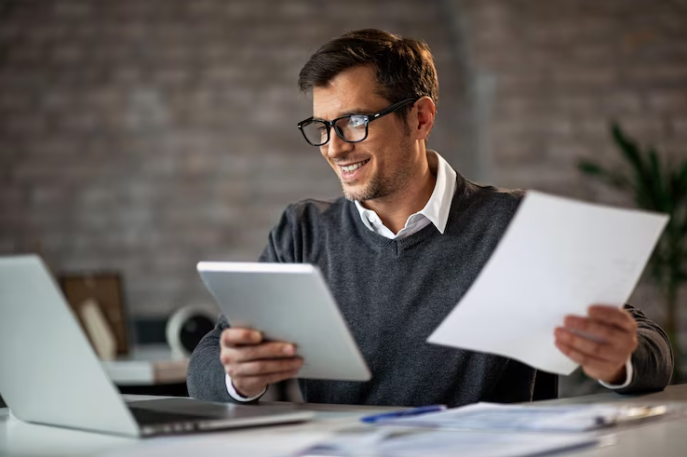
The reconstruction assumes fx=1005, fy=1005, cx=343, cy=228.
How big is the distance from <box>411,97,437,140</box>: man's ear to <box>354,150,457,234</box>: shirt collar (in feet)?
0.28

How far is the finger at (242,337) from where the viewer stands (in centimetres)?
151

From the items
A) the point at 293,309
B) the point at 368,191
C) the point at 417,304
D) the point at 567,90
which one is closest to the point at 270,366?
the point at 293,309

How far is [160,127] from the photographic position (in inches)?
218

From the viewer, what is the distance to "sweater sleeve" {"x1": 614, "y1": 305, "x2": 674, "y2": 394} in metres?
1.61

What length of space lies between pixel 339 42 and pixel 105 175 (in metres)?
3.59

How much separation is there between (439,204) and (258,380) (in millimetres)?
690

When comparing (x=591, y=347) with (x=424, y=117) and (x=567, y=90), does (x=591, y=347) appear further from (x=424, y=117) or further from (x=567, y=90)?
(x=567, y=90)

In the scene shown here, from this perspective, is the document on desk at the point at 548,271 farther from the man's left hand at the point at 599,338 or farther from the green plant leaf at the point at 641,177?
the green plant leaf at the point at 641,177


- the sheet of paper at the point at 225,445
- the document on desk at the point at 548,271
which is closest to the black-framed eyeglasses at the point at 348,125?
the document on desk at the point at 548,271

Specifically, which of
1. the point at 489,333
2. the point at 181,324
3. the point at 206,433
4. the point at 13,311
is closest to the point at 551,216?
the point at 489,333

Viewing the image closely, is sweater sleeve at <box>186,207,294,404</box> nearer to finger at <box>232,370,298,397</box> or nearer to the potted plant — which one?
finger at <box>232,370,298,397</box>

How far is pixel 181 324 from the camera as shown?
367 cm

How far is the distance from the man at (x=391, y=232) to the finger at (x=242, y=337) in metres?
0.32

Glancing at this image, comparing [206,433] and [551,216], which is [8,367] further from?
[551,216]
